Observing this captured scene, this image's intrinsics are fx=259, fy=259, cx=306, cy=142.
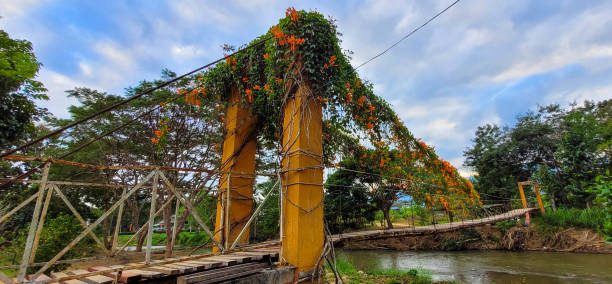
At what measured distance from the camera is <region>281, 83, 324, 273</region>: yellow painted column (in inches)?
97.2

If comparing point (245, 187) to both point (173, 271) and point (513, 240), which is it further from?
point (513, 240)

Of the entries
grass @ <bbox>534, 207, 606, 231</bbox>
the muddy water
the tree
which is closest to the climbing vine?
the muddy water

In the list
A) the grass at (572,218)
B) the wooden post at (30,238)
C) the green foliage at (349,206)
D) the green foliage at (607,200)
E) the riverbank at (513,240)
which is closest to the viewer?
the wooden post at (30,238)

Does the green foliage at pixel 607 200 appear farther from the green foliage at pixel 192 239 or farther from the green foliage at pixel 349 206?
the green foliage at pixel 192 239

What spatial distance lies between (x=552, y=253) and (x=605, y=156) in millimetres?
4707

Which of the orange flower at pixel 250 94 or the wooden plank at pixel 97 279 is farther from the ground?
the orange flower at pixel 250 94

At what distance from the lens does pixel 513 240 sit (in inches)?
395

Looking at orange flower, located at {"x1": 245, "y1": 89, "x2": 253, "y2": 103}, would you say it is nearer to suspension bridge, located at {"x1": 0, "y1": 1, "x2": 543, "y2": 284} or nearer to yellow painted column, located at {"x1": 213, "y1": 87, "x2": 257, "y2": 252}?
suspension bridge, located at {"x1": 0, "y1": 1, "x2": 543, "y2": 284}

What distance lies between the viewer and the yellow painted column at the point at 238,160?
3.42 meters

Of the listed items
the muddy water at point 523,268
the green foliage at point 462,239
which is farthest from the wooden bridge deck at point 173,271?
the green foliage at point 462,239

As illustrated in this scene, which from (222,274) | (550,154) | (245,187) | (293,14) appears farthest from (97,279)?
(550,154)

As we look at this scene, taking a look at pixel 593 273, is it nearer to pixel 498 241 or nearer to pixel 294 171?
Answer: pixel 498 241

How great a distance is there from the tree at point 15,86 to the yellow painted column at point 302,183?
6.73 meters

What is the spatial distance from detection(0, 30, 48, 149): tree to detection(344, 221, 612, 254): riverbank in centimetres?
1289
